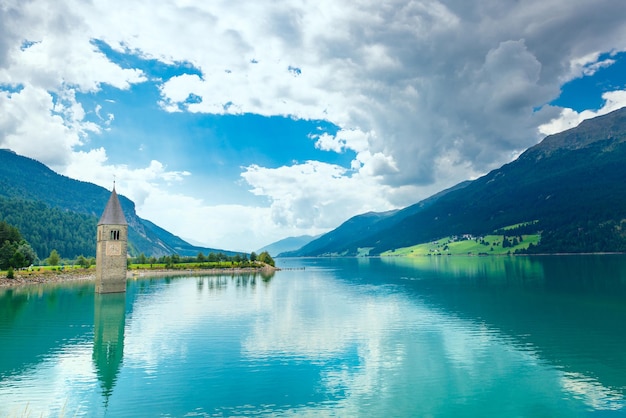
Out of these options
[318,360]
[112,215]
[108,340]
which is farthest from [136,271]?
[318,360]

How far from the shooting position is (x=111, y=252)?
83688 mm

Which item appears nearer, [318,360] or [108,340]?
[318,360]

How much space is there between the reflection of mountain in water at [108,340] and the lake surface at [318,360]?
193 millimetres

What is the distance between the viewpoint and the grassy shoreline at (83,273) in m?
107

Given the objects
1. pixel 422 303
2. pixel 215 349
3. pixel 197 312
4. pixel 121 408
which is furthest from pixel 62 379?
pixel 422 303

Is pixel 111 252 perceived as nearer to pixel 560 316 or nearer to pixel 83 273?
pixel 83 273

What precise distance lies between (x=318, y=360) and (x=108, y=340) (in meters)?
24.2

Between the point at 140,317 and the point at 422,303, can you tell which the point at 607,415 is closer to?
the point at 422,303

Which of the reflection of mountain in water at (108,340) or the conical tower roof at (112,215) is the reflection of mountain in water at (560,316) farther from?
the conical tower roof at (112,215)

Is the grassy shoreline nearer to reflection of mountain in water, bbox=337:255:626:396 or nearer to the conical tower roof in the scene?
the conical tower roof

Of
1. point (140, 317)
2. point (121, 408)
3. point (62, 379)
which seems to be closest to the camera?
point (121, 408)

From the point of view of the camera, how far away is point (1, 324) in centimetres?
5147

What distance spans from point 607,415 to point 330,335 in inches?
1057

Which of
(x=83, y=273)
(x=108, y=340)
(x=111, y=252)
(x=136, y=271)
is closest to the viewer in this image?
(x=108, y=340)
